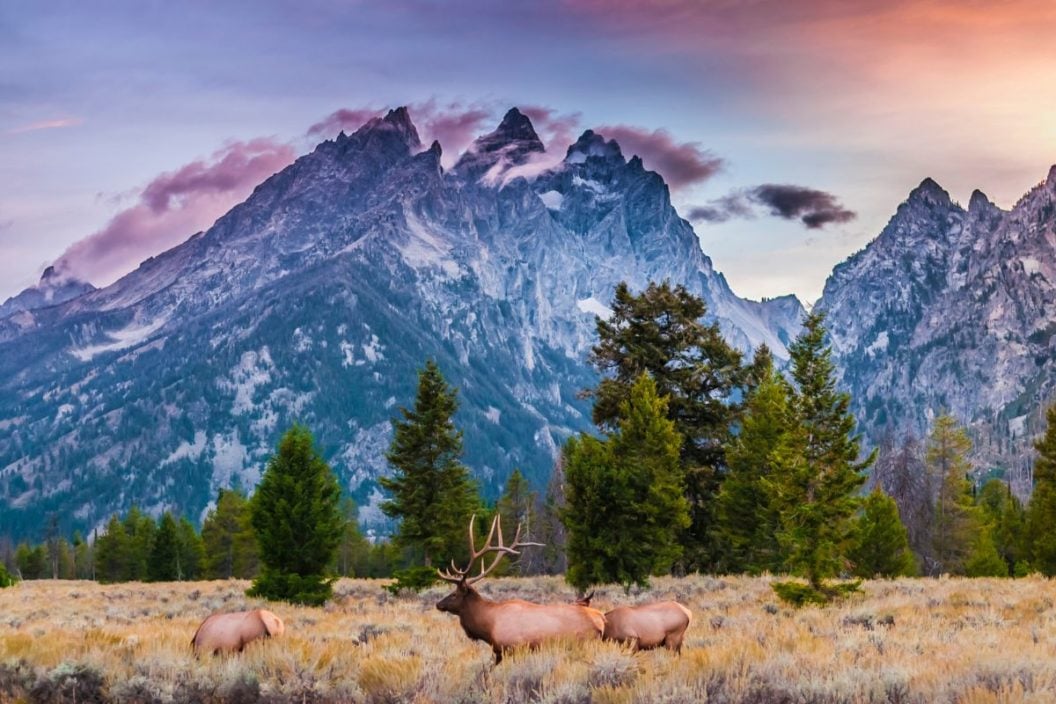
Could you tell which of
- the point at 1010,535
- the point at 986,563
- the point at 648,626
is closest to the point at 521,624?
the point at 648,626

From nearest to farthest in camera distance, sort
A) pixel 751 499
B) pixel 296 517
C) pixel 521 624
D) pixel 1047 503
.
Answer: pixel 521 624 < pixel 296 517 < pixel 751 499 < pixel 1047 503

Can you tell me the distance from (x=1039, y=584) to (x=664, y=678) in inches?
747

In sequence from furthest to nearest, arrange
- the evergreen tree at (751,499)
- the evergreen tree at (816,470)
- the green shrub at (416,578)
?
the evergreen tree at (751,499) → the green shrub at (416,578) → the evergreen tree at (816,470)

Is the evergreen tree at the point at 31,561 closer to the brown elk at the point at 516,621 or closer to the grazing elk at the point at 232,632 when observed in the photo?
the grazing elk at the point at 232,632

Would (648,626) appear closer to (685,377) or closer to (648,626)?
(648,626)

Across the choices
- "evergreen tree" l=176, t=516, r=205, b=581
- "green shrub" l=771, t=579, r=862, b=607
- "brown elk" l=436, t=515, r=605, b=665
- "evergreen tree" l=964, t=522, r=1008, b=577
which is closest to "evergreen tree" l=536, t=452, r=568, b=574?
"evergreen tree" l=176, t=516, r=205, b=581

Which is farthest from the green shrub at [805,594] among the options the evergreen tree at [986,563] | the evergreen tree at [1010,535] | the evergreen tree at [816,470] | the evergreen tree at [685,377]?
the evergreen tree at [1010,535]

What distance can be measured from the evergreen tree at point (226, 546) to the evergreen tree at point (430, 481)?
41.3 m

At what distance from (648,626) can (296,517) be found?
17.1 metres

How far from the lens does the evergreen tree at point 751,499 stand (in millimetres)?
35062

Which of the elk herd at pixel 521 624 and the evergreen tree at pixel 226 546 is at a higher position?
the elk herd at pixel 521 624

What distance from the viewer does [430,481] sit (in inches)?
1432

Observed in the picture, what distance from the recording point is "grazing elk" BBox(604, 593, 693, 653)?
1163 cm

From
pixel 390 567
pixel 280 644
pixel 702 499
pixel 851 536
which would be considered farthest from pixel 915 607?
pixel 390 567
